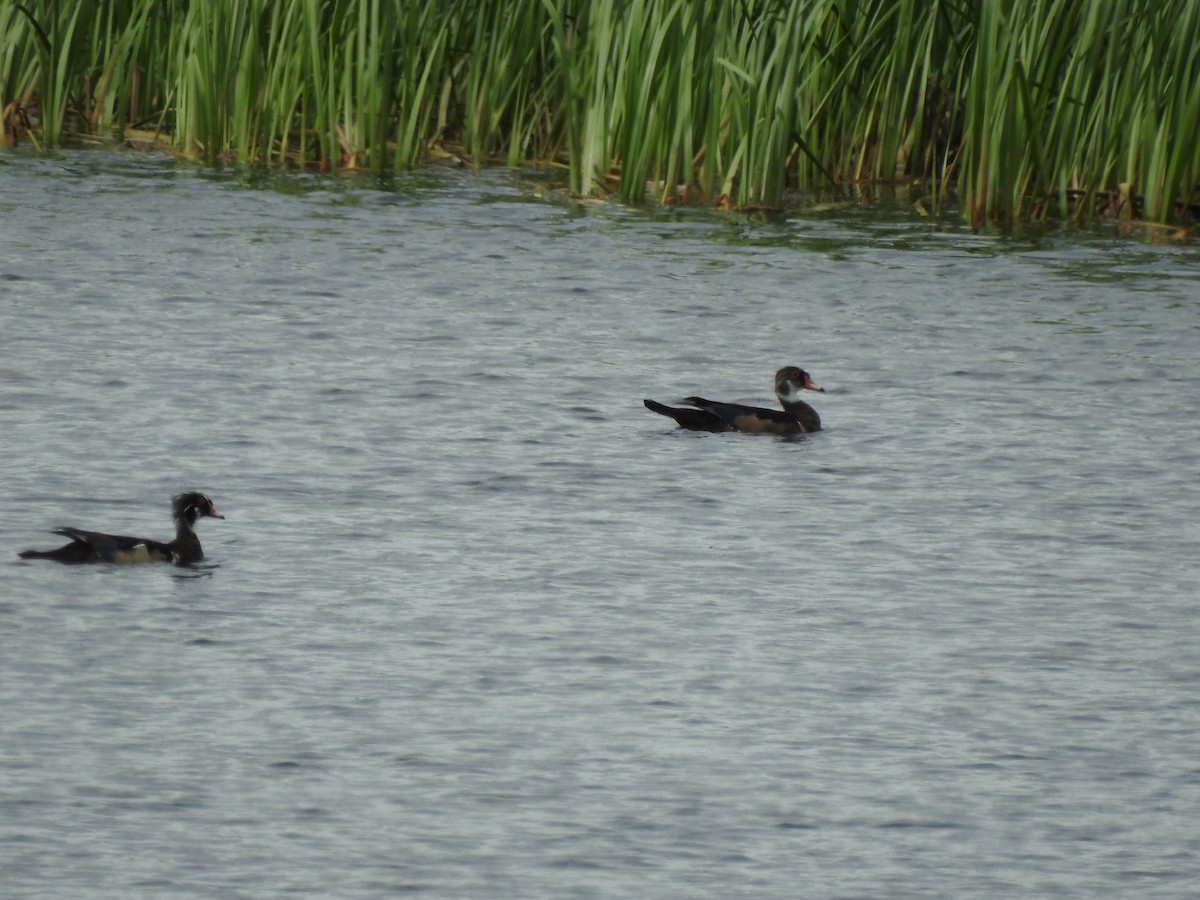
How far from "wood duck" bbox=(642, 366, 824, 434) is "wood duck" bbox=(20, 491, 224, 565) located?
8.71 feet

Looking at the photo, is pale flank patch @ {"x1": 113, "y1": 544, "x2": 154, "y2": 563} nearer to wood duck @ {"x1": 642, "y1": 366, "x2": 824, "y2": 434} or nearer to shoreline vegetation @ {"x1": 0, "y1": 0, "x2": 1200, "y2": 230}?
wood duck @ {"x1": 642, "y1": 366, "x2": 824, "y2": 434}

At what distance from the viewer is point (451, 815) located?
488cm

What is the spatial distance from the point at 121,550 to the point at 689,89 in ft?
21.8

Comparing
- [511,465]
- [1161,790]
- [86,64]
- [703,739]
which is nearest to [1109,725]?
[1161,790]

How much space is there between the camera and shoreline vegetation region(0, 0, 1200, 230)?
12.5m

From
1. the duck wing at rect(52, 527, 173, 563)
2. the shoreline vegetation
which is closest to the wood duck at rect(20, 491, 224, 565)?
the duck wing at rect(52, 527, 173, 563)

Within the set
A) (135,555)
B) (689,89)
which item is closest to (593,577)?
(135,555)

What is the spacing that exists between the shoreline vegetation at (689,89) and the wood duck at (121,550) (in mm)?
6253

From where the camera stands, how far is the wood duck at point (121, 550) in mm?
6715

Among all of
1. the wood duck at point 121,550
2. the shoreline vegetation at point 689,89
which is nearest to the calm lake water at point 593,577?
the wood duck at point 121,550

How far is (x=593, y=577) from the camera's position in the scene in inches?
268

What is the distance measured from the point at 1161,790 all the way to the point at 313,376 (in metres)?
5.26

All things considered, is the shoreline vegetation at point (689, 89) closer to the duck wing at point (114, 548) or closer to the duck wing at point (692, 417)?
the duck wing at point (692, 417)

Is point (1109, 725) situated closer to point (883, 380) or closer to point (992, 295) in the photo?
point (883, 380)
